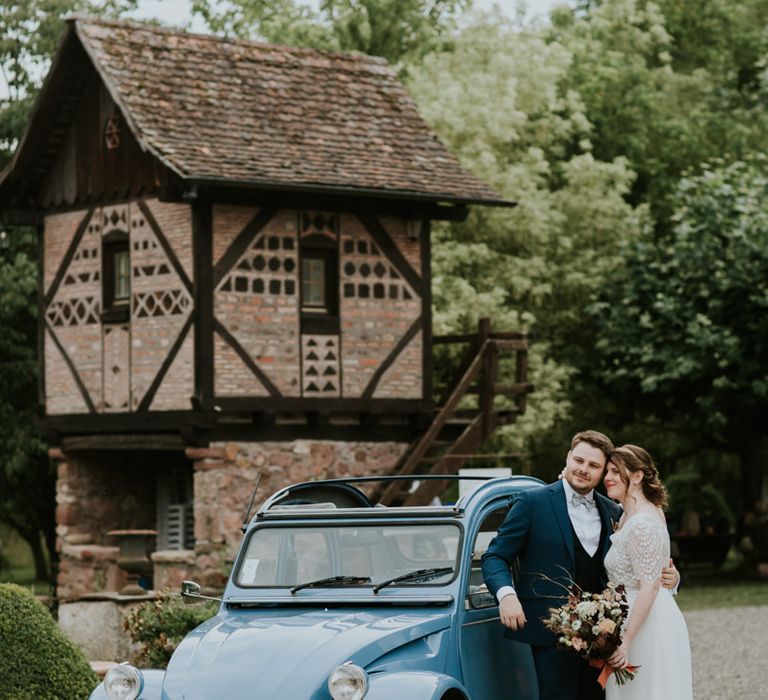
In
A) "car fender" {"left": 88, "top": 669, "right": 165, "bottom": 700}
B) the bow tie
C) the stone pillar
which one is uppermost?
the bow tie

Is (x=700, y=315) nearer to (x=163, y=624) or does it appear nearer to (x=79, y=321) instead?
(x=79, y=321)

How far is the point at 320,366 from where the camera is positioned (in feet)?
83.0

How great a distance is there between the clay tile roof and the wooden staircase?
7.49 ft

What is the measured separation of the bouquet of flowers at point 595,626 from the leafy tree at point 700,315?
69.6 ft

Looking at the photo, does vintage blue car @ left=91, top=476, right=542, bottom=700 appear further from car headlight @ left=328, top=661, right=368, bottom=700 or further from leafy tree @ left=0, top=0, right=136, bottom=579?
Result: leafy tree @ left=0, top=0, right=136, bottom=579

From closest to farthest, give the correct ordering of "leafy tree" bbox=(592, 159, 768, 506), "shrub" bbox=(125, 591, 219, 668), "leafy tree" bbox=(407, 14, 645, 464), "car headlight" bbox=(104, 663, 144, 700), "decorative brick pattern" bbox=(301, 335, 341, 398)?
1. "car headlight" bbox=(104, 663, 144, 700)
2. "shrub" bbox=(125, 591, 219, 668)
3. "decorative brick pattern" bbox=(301, 335, 341, 398)
4. "leafy tree" bbox=(592, 159, 768, 506)
5. "leafy tree" bbox=(407, 14, 645, 464)

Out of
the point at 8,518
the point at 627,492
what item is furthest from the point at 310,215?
the point at 627,492

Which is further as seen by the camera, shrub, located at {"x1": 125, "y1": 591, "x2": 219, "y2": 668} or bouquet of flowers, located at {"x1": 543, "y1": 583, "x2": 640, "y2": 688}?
shrub, located at {"x1": 125, "y1": 591, "x2": 219, "y2": 668}

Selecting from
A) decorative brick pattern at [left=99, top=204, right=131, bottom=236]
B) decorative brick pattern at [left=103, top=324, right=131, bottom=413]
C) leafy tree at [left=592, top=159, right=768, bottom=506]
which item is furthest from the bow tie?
leafy tree at [left=592, top=159, right=768, bottom=506]

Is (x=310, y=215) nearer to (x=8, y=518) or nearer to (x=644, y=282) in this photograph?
(x=644, y=282)

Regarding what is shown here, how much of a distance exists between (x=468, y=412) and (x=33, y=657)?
51.5 feet

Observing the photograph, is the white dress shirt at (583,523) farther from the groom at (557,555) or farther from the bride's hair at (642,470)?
the bride's hair at (642,470)

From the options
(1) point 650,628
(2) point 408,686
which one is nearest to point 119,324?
(1) point 650,628

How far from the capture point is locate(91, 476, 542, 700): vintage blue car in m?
8.88
